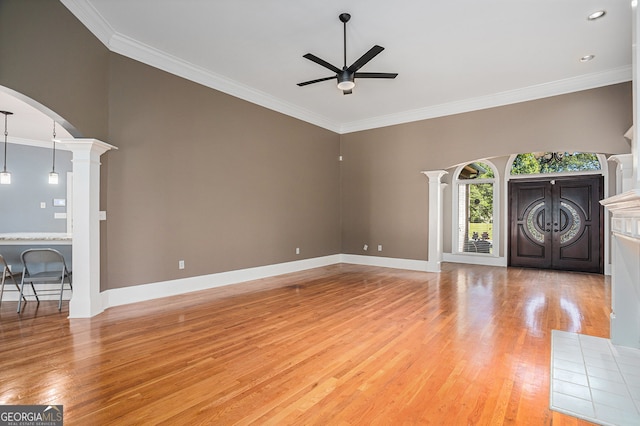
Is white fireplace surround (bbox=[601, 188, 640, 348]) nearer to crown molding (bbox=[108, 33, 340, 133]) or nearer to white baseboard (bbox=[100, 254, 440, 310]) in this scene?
white baseboard (bbox=[100, 254, 440, 310])

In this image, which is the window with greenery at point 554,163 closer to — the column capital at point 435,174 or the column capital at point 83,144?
the column capital at point 435,174

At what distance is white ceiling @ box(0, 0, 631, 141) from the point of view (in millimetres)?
3537

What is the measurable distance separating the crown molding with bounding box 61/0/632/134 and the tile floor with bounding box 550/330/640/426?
13.9 feet

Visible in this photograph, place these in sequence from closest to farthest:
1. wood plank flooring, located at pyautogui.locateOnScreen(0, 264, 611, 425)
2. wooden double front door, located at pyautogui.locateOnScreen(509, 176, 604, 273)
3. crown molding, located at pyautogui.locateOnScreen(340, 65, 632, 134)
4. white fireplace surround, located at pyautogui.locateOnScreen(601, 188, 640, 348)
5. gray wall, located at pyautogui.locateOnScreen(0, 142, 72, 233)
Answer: wood plank flooring, located at pyautogui.locateOnScreen(0, 264, 611, 425)
white fireplace surround, located at pyautogui.locateOnScreen(601, 188, 640, 348)
crown molding, located at pyautogui.locateOnScreen(340, 65, 632, 134)
wooden double front door, located at pyautogui.locateOnScreen(509, 176, 604, 273)
gray wall, located at pyautogui.locateOnScreen(0, 142, 72, 233)

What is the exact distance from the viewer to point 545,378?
7.80 feet

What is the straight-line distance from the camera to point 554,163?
7461mm

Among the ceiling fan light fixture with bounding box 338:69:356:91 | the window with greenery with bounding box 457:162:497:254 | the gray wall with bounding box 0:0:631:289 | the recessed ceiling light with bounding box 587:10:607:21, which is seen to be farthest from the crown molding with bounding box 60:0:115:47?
the window with greenery with bounding box 457:162:497:254

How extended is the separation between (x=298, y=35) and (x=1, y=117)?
20.4 ft

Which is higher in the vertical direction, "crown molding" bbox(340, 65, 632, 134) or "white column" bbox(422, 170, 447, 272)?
"crown molding" bbox(340, 65, 632, 134)

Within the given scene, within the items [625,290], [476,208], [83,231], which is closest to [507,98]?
[476,208]

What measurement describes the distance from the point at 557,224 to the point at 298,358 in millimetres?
7466

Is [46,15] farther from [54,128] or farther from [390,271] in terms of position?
[390,271]

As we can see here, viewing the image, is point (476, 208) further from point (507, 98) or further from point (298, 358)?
point (298, 358)

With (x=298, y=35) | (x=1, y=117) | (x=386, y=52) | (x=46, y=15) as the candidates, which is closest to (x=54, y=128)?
(x=1, y=117)
